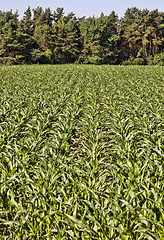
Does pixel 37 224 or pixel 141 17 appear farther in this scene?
pixel 141 17

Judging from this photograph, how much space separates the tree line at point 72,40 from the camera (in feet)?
166

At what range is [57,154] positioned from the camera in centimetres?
424

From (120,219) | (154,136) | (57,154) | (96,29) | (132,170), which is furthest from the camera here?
(96,29)

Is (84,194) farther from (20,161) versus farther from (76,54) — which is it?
(76,54)

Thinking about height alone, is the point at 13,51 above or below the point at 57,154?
above

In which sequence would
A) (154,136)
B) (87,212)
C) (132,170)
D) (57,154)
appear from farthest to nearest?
(154,136)
(57,154)
(132,170)
(87,212)

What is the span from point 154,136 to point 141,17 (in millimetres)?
73622

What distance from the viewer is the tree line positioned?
50.7m

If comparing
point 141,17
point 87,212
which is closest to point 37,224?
point 87,212

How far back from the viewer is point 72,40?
58.4m

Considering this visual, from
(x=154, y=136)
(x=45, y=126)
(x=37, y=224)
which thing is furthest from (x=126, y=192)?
(x=45, y=126)

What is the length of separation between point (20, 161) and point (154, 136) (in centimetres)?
346

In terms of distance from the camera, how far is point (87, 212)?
2.90 meters

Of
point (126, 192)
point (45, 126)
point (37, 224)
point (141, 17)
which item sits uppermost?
point (141, 17)
